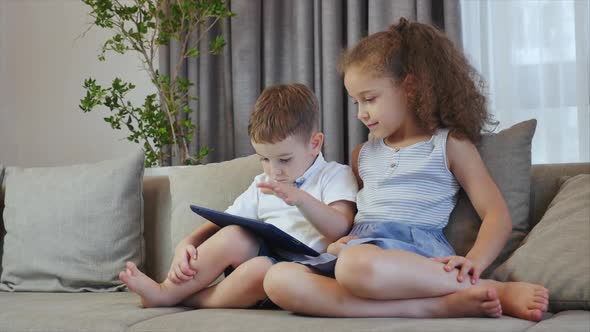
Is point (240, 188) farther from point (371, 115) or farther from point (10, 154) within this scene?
point (10, 154)

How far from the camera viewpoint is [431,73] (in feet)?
6.25

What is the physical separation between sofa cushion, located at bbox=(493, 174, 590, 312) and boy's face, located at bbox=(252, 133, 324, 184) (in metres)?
0.51

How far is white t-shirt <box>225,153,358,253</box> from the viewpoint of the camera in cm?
190

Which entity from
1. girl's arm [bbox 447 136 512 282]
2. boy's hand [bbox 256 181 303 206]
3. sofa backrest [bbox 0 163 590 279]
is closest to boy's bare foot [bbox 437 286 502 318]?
girl's arm [bbox 447 136 512 282]

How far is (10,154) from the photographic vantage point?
369 cm

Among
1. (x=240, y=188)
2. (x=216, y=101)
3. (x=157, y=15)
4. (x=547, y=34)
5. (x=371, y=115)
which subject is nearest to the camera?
(x=371, y=115)

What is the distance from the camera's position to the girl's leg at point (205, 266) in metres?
1.74

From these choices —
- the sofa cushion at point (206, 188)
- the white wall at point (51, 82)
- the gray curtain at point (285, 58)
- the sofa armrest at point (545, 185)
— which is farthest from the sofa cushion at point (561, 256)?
the white wall at point (51, 82)

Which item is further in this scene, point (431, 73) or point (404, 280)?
point (431, 73)

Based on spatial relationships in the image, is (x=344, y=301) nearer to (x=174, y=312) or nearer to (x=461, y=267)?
(x=461, y=267)

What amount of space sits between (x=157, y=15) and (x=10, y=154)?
1161 millimetres

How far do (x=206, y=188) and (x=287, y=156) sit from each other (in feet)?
1.58

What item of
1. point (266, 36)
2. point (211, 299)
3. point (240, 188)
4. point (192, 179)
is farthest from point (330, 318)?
point (266, 36)

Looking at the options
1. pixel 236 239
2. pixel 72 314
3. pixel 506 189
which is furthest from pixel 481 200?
pixel 72 314
